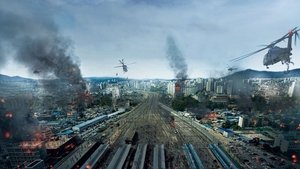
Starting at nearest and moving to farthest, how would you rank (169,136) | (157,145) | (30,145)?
(30,145) → (157,145) → (169,136)

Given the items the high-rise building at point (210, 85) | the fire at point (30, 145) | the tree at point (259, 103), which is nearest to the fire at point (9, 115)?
the fire at point (30, 145)

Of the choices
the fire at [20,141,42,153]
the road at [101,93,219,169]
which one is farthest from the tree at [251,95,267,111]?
the fire at [20,141,42,153]

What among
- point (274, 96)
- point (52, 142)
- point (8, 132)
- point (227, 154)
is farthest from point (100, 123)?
point (274, 96)

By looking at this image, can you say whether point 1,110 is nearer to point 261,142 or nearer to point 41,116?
point 41,116

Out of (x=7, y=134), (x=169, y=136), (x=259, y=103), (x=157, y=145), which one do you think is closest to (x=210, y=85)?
(x=259, y=103)

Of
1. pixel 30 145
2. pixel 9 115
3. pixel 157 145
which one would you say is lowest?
pixel 157 145

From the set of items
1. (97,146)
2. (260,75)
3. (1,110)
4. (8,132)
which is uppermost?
(260,75)

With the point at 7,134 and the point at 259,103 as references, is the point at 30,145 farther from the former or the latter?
the point at 259,103

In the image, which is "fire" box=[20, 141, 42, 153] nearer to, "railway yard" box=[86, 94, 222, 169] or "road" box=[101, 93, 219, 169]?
"railway yard" box=[86, 94, 222, 169]
